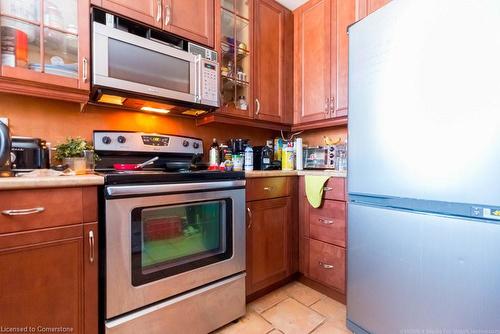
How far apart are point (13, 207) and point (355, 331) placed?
1667 mm

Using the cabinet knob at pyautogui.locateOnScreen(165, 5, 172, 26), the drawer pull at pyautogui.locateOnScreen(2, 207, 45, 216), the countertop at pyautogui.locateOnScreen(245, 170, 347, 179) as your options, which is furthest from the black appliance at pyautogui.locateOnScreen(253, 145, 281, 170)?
the drawer pull at pyautogui.locateOnScreen(2, 207, 45, 216)

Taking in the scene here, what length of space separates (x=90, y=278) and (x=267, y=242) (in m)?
1.04

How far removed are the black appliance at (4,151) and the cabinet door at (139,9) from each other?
75 cm

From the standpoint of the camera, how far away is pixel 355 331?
1277 mm

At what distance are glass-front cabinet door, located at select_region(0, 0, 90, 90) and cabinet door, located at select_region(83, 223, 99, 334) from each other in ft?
2.46

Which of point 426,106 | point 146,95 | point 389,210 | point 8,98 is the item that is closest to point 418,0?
point 426,106

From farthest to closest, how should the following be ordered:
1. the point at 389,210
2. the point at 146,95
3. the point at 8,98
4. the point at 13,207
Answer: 1. the point at 146,95
2. the point at 8,98
3. the point at 389,210
4. the point at 13,207

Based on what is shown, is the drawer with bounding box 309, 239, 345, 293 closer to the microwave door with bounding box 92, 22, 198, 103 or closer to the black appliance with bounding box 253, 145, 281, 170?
the black appliance with bounding box 253, 145, 281, 170

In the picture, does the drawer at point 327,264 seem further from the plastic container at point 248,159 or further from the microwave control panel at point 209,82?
the microwave control panel at point 209,82

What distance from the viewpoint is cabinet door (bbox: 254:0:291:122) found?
1.91 meters

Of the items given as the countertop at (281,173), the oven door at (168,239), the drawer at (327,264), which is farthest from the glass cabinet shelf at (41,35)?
the drawer at (327,264)

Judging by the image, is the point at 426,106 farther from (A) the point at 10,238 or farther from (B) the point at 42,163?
(B) the point at 42,163

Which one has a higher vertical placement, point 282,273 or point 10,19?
point 10,19

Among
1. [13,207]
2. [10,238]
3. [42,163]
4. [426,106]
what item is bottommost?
[10,238]
